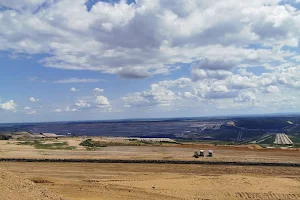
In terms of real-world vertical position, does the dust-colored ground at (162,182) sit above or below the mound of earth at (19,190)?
below

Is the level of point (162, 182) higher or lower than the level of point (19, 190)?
lower

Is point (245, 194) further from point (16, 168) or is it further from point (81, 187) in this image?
point (16, 168)

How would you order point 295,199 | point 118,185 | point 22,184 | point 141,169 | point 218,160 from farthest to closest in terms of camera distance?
point 218,160 < point 141,169 < point 118,185 < point 295,199 < point 22,184

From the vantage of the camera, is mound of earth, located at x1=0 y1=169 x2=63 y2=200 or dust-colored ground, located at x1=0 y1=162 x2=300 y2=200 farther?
dust-colored ground, located at x1=0 y1=162 x2=300 y2=200

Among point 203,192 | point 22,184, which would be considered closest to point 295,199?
point 203,192

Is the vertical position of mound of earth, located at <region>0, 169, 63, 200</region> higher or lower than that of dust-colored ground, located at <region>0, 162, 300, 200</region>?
higher
